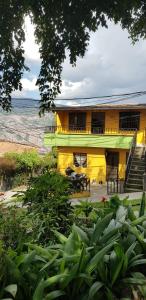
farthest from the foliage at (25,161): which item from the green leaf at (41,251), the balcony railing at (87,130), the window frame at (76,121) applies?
the green leaf at (41,251)

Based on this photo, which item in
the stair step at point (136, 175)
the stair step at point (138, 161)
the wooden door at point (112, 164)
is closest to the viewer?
the stair step at point (136, 175)

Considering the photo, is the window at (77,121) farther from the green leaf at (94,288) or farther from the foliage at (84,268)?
the green leaf at (94,288)

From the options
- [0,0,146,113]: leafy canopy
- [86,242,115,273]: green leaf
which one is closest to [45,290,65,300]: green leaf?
[86,242,115,273]: green leaf

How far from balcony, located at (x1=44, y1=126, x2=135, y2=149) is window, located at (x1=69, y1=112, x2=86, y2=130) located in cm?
17

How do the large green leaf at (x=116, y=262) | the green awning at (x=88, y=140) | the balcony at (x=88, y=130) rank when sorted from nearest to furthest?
1. the large green leaf at (x=116, y=262)
2. the green awning at (x=88, y=140)
3. the balcony at (x=88, y=130)

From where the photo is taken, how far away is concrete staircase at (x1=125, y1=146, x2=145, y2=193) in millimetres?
28766

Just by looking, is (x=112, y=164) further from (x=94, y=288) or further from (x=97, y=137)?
(x=94, y=288)

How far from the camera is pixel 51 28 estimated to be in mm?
6555

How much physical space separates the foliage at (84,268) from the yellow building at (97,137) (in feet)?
95.0

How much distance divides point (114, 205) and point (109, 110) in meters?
30.2

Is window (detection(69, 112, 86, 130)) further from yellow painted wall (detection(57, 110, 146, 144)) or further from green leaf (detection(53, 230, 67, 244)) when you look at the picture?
green leaf (detection(53, 230, 67, 244))

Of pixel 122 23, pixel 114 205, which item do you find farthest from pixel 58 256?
pixel 122 23

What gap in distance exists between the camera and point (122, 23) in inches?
267

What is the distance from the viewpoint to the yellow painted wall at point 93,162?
37344 millimetres
